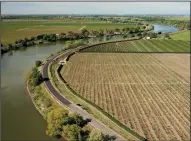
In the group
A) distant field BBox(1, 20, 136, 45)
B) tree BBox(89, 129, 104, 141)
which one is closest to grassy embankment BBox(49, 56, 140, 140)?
tree BBox(89, 129, 104, 141)

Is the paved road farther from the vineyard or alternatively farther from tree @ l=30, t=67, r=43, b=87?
the vineyard

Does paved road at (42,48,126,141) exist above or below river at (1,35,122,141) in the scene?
above

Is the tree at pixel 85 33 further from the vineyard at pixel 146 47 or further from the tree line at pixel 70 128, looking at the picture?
the tree line at pixel 70 128

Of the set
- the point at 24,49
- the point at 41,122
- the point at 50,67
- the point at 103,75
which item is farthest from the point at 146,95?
the point at 24,49

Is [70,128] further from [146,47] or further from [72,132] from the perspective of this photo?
[146,47]

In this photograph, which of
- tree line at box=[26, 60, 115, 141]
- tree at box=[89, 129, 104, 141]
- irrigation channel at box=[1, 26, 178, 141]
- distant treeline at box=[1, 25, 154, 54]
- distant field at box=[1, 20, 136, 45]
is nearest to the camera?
tree at box=[89, 129, 104, 141]

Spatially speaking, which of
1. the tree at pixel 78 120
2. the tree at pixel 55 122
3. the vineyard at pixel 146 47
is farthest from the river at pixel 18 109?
the vineyard at pixel 146 47
